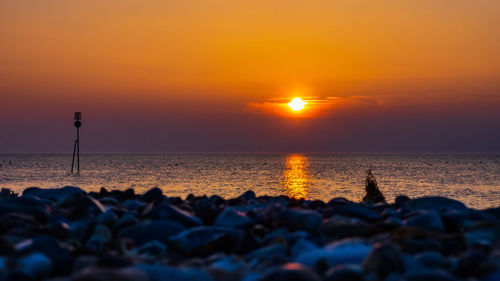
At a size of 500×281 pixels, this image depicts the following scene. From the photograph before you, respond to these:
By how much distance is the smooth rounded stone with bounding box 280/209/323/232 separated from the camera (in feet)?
18.2

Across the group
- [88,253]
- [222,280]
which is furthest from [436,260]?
[88,253]

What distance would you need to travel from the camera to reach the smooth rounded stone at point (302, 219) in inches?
218

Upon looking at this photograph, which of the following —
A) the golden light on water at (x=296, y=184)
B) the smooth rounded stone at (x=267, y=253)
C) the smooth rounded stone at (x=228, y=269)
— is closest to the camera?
the smooth rounded stone at (x=228, y=269)

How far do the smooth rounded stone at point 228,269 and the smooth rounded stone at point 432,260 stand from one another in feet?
5.04

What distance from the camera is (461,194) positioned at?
3984 centimetres

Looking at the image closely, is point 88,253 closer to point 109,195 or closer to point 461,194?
point 109,195

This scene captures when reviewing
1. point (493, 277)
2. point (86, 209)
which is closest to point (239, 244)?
point (493, 277)

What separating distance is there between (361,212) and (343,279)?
9.82 ft

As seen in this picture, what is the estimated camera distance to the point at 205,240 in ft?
16.9

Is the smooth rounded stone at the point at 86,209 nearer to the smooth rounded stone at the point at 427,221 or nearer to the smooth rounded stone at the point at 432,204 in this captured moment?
the smooth rounded stone at the point at 427,221

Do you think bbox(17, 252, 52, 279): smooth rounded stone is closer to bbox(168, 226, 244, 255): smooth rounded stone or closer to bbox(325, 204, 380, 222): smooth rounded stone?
bbox(168, 226, 244, 255): smooth rounded stone

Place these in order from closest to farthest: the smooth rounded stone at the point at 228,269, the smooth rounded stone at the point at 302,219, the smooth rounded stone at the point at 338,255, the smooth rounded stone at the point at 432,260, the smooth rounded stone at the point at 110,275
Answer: the smooth rounded stone at the point at 110,275, the smooth rounded stone at the point at 228,269, the smooth rounded stone at the point at 432,260, the smooth rounded stone at the point at 338,255, the smooth rounded stone at the point at 302,219

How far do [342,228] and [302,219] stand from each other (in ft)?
1.69

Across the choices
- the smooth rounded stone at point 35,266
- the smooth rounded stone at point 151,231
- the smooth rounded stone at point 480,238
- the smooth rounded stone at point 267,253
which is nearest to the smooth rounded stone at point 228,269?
the smooth rounded stone at point 267,253
